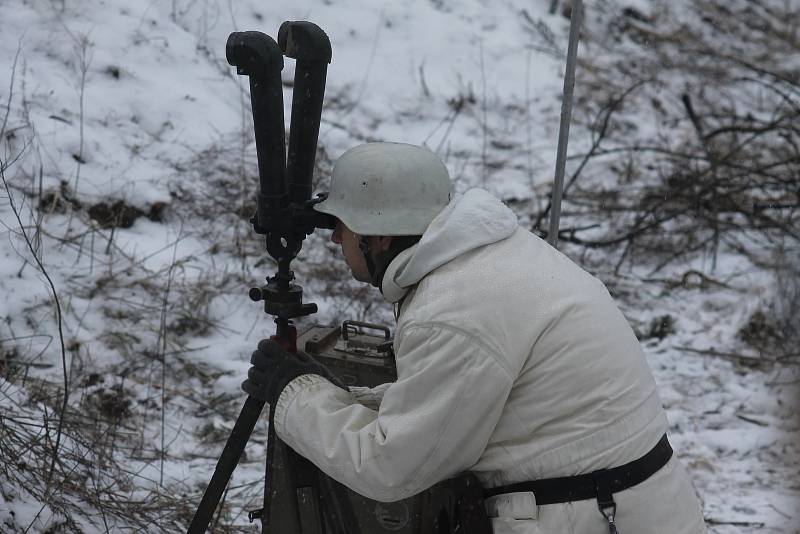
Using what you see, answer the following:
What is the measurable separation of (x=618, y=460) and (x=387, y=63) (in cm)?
531

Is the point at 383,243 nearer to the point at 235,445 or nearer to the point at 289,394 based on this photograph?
the point at 289,394

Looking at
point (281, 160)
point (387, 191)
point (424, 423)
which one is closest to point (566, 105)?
point (387, 191)

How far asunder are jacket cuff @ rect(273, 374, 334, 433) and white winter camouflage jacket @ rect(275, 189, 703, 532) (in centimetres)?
5

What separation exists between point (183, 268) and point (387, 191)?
8.24 feet

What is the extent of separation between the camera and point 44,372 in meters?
3.51

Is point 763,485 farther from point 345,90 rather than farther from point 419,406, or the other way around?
point 345,90

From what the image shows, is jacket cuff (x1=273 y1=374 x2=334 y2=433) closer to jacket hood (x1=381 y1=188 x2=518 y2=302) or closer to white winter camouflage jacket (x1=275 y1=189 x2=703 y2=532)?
white winter camouflage jacket (x1=275 y1=189 x2=703 y2=532)

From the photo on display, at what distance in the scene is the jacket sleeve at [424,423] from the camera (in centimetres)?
175

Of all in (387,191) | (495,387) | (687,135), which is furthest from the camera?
(687,135)

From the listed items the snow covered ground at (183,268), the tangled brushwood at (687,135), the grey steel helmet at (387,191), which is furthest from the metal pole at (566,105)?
the tangled brushwood at (687,135)

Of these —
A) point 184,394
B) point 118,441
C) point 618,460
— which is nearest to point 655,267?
point 184,394

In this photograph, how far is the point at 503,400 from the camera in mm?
1774

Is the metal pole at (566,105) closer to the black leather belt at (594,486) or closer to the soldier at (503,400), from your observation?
the soldier at (503,400)

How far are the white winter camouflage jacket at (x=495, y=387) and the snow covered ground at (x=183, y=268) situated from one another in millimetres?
1132
